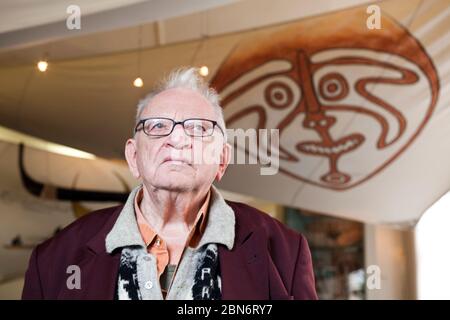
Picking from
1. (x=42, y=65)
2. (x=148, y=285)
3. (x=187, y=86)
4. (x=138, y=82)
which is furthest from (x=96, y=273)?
(x=42, y=65)

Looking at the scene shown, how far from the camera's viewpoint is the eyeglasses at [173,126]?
791 millimetres

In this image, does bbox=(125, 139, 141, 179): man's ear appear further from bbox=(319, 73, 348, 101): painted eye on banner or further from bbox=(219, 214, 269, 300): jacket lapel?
bbox=(319, 73, 348, 101): painted eye on banner

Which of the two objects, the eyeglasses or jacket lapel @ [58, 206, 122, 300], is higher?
the eyeglasses

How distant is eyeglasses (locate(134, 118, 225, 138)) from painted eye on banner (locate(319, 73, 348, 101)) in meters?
1.46

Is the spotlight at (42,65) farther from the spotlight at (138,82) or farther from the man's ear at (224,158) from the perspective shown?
the man's ear at (224,158)

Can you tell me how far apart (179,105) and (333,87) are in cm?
149

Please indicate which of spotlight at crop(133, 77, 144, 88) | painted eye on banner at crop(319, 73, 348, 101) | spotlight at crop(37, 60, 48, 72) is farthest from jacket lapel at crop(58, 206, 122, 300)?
painted eye on banner at crop(319, 73, 348, 101)

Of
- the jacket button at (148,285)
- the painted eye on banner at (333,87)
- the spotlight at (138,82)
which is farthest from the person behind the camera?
the painted eye on banner at (333,87)

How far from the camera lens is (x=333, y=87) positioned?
2172 millimetres

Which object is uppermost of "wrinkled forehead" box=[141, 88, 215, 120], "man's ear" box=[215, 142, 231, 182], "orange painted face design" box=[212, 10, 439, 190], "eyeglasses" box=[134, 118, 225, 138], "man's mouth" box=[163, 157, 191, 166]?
"orange painted face design" box=[212, 10, 439, 190]

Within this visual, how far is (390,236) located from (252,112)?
3.68ft

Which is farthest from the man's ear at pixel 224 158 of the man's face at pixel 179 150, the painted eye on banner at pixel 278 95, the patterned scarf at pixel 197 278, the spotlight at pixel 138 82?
the painted eye on banner at pixel 278 95

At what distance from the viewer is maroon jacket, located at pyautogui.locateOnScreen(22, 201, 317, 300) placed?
2.49 ft

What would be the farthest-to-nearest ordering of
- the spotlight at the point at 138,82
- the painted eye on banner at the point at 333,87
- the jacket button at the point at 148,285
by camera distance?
the painted eye on banner at the point at 333,87 → the spotlight at the point at 138,82 → the jacket button at the point at 148,285
